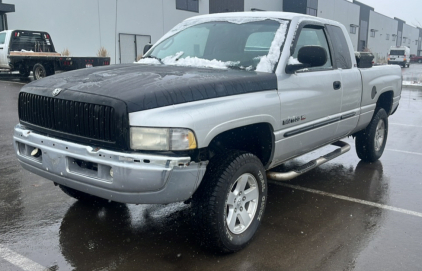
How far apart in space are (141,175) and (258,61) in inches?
72.5

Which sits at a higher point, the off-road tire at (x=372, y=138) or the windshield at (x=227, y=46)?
the windshield at (x=227, y=46)

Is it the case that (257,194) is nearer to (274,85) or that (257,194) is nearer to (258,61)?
(274,85)

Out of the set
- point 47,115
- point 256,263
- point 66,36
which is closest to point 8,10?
point 66,36

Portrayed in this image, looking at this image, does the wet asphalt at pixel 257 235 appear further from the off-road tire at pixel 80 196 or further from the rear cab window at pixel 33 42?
the rear cab window at pixel 33 42

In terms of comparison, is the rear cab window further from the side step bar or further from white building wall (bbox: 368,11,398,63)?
white building wall (bbox: 368,11,398,63)

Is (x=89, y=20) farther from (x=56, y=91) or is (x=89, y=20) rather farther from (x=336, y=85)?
(x=56, y=91)

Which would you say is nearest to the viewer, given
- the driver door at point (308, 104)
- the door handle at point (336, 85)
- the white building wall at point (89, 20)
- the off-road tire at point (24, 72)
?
the driver door at point (308, 104)

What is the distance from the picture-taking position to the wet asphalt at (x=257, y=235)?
3264mm

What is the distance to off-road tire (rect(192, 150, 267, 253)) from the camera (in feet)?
10.2

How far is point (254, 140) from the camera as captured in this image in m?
3.85

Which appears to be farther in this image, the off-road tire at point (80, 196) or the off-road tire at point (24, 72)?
the off-road tire at point (24, 72)

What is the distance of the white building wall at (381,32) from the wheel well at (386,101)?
189ft

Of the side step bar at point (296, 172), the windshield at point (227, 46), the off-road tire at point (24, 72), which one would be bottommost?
the side step bar at point (296, 172)

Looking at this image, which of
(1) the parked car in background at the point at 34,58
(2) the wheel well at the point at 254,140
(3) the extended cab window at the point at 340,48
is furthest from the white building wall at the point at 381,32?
(2) the wheel well at the point at 254,140
